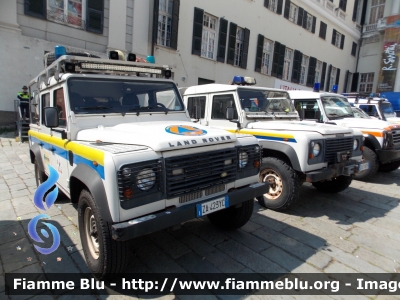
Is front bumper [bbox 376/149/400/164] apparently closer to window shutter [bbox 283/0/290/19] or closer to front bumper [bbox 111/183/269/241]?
front bumper [bbox 111/183/269/241]

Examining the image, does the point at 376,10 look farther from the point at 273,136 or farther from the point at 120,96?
the point at 120,96

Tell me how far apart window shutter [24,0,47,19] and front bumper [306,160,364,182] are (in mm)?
9992

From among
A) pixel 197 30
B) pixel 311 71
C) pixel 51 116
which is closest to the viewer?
pixel 51 116

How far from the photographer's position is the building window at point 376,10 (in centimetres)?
2400

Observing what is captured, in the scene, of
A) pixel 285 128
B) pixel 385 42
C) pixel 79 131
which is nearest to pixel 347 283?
pixel 285 128

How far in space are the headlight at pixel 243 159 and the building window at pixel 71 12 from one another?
957cm

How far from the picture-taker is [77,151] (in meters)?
2.70

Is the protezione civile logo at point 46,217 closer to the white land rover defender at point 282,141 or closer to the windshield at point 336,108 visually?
the white land rover defender at point 282,141

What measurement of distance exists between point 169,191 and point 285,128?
101 inches

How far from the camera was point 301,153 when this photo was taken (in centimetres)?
379

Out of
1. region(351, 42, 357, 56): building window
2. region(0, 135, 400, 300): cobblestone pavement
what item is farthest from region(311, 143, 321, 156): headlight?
region(351, 42, 357, 56): building window

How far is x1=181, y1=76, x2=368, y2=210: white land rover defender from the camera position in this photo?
3863 millimetres

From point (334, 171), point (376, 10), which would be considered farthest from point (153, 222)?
point (376, 10)

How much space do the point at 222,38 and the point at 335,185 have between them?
1079 cm
